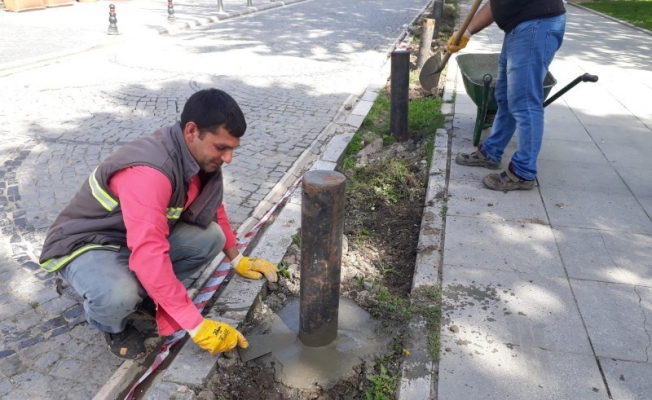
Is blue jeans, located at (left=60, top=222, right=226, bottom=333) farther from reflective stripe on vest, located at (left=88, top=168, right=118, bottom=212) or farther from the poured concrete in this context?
the poured concrete

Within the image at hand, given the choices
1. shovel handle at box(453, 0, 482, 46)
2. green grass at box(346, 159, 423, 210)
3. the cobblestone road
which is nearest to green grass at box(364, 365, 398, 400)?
the cobblestone road

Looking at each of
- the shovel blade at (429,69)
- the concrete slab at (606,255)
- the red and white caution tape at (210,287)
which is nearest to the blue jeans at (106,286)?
the red and white caution tape at (210,287)

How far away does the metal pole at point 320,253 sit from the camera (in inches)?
92.4

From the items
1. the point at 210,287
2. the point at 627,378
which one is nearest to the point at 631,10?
the point at 627,378

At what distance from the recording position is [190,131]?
2391 mm

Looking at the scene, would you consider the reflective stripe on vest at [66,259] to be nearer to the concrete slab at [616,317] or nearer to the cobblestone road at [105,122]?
the cobblestone road at [105,122]

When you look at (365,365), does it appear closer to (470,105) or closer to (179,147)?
(179,147)

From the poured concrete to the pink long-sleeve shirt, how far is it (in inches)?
22.4

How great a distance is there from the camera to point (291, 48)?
11180mm

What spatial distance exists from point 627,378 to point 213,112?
228 centimetres

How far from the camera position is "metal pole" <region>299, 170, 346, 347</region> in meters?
2.35

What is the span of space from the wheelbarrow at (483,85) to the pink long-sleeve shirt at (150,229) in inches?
132

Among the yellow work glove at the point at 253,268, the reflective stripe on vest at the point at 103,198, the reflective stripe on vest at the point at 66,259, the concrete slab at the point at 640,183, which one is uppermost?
the reflective stripe on vest at the point at 103,198

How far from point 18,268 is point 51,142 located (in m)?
2.47
